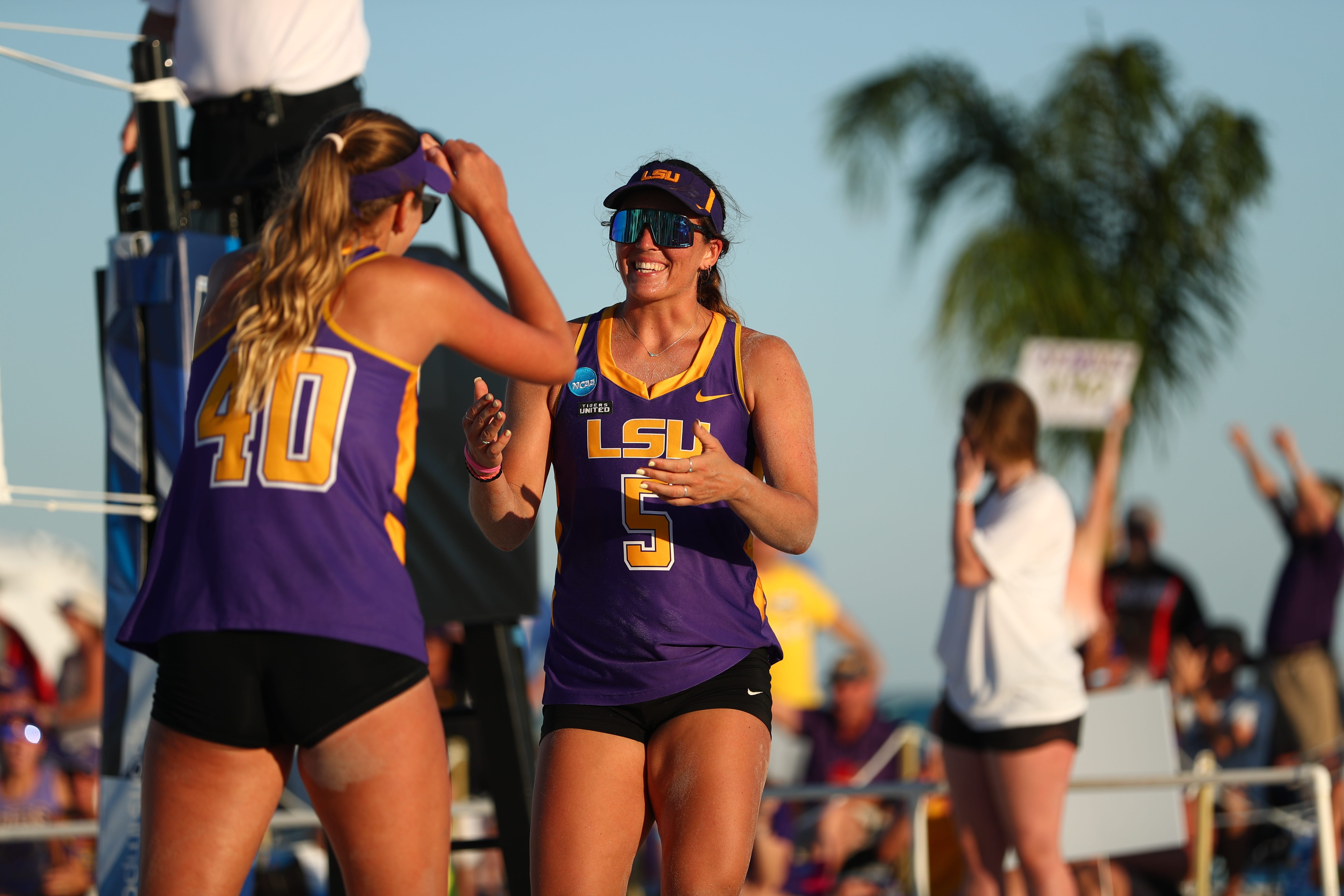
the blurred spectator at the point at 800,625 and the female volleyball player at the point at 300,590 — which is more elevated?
the female volleyball player at the point at 300,590

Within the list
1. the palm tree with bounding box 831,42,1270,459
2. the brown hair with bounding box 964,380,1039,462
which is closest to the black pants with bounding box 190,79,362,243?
the brown hair with bounding box 964,380,1039,462

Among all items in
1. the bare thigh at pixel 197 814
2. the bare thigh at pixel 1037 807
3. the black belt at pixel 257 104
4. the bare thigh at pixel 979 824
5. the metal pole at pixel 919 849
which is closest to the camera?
the bare thigh at pixel 197 814

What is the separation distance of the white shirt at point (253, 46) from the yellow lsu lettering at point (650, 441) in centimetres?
194

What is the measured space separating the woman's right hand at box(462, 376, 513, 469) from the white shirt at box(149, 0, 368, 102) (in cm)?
182

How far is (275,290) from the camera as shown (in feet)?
8.70

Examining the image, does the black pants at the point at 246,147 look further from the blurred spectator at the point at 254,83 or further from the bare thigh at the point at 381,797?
the bare thigh at the point at 381,797

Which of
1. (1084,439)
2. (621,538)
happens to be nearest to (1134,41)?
(1084,439)

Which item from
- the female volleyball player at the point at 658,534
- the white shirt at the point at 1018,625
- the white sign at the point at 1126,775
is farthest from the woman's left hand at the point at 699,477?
the white sign at the point at 1126,775

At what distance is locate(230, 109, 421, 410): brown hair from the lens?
2.59 m

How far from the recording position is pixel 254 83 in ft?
14.6

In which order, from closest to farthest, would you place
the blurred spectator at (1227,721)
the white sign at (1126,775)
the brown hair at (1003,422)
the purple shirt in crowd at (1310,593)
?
the brown hair at (1003,422)
the white sign at (1126,775)
the blurred spectator at (1227,721)
the purple shirt in crowd at (1310,593)

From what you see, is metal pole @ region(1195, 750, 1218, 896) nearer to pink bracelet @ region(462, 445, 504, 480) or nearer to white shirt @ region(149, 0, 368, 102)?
pink bracelet @ region(462, 445, 504, 480)

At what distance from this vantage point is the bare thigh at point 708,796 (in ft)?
10.1

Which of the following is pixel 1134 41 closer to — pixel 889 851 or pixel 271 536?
pixel 889 851
